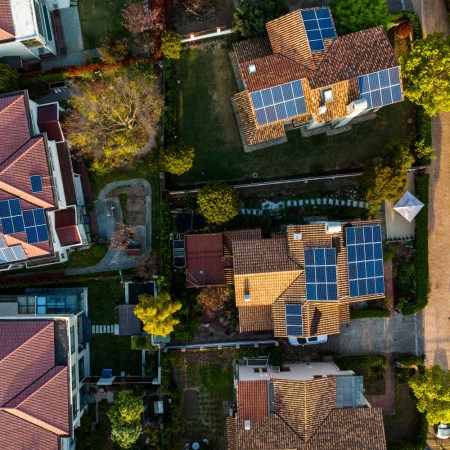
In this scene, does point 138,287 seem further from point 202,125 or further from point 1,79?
point 1,79

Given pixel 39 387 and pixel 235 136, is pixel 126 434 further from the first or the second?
pixel 235 136

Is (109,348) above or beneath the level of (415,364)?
above

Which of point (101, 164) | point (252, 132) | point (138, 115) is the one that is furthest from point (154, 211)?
point (252, 132)

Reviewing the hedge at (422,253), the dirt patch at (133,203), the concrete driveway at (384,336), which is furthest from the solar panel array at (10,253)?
the hedge at (422,253)

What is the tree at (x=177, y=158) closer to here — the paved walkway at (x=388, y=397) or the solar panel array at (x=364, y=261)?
the solar panel array at (x=364, y=261)

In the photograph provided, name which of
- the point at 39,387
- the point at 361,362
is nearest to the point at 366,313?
the point at 361,362

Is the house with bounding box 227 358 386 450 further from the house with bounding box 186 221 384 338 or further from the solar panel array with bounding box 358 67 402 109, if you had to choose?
the solar panel array with bounding box 358 67 402 109
